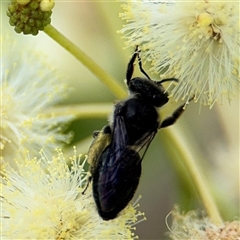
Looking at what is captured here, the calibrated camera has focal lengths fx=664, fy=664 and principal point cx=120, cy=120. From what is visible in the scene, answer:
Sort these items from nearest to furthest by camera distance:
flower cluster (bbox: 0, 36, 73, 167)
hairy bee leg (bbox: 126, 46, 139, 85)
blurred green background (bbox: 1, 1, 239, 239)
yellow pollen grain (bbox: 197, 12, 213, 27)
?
yellow pollen grain (bbox: 197, 12, 213, 27) → hairy bee leg (bbox: 126, 46, 139, 85) → flower cluster (bbox: 0, 36, 73, 167) → blurred green background (bbox: 1, 1, 239, 239)

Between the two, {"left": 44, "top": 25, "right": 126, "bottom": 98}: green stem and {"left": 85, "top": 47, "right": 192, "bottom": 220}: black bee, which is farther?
{"left": 44, "top": 25, "right": 126, "bottom": 98}: green stem

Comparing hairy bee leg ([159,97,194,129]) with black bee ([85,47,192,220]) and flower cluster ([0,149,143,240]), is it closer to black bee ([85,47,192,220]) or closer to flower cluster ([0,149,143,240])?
black bee ([85,47,192,220])

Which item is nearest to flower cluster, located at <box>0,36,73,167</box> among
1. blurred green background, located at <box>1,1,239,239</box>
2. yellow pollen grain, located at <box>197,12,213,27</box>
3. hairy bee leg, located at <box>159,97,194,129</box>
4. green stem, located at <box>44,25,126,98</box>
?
blurred green background, located at <box>1,1,239,239</box>

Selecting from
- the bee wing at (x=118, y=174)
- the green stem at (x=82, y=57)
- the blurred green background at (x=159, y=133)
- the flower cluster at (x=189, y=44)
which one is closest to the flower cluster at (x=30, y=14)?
the green stem at (x=82, y=57)

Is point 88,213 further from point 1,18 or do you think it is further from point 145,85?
point 1,18

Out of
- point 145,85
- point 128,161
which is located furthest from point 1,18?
point 128,161

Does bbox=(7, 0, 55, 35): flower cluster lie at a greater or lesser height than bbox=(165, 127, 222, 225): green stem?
greater

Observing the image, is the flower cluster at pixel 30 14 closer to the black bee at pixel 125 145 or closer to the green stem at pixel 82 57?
the green stem at pixel 82 57
